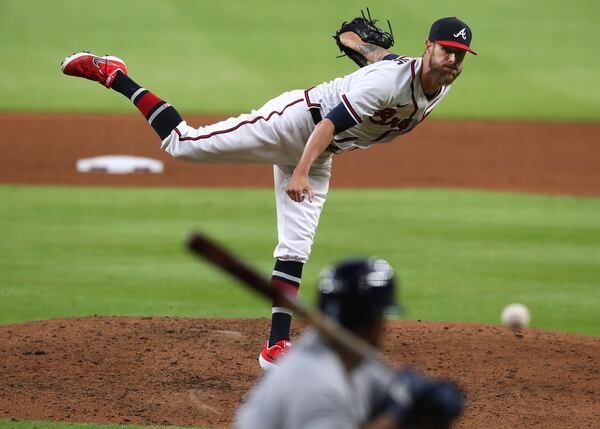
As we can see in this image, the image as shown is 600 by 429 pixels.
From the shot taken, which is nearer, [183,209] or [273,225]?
[273,225]

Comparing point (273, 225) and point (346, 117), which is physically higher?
point (346, 117)

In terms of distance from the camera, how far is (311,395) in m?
2.89

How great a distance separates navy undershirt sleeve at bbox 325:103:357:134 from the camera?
6.28 m

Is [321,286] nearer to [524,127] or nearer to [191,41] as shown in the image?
[524,127]

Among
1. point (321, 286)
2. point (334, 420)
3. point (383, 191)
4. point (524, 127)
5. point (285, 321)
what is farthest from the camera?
point (524, 127)

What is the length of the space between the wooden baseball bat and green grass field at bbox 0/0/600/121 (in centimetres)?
1965

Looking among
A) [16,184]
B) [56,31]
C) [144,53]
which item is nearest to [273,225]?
[16,184]

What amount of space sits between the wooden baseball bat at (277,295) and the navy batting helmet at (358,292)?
4 cm

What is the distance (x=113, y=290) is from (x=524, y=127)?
43.8ft

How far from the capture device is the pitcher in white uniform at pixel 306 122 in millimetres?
6305

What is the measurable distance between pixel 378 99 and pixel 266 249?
4.56 meters

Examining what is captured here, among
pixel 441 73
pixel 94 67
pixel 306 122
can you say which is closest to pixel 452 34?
pixel 441 73

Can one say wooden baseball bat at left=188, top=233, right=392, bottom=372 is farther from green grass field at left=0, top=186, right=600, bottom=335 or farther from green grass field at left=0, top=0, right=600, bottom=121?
green grass field at left=0, top=0, right=600, bottom=121

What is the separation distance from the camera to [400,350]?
7.52 m
